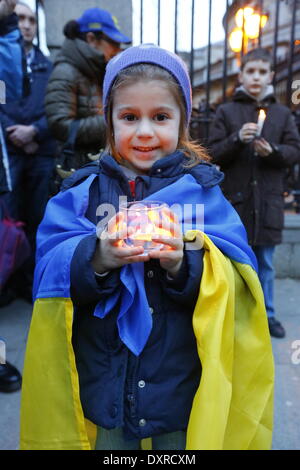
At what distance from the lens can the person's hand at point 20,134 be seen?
3152 mm

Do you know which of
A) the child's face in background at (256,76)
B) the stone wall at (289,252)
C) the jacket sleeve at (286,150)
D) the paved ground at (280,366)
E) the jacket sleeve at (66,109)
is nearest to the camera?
the paved ground at (280,366)

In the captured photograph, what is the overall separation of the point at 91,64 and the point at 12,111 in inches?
37.3

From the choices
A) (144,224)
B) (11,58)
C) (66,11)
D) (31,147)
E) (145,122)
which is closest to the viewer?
(144,224)

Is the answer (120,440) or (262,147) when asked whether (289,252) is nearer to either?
(262,147)

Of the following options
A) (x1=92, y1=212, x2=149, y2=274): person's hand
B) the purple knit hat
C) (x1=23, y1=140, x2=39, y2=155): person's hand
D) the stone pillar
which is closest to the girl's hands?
(x1=92, y1=212, x2=149, y2=274): person's hand

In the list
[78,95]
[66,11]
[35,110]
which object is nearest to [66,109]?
[78,95]

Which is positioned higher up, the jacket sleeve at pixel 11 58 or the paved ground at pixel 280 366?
the jacket sleeve at pixel 11 58

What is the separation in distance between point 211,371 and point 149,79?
2.96ft

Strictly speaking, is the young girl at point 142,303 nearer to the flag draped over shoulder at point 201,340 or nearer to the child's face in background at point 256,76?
the flag draped over shoulder at point 201,340

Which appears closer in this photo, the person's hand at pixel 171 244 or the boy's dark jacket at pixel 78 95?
the person's hand at pixel 171 244

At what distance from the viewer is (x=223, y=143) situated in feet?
9.70

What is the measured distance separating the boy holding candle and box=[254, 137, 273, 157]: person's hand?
0.13ft

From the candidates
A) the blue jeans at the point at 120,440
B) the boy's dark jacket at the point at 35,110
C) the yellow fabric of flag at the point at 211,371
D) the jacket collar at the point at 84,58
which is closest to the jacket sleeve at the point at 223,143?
the jacket collar at the point at 84,58
